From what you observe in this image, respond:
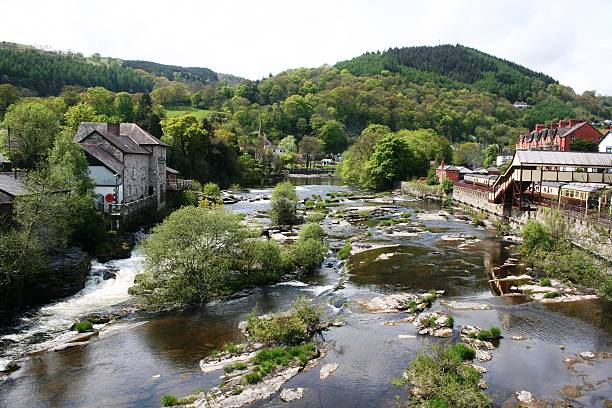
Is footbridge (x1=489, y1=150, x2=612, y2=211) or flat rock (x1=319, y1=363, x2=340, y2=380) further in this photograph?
footbridge (x1=489, y1=150, x2=612, y2=211)

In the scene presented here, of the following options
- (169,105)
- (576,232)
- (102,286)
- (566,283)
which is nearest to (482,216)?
(576,232)

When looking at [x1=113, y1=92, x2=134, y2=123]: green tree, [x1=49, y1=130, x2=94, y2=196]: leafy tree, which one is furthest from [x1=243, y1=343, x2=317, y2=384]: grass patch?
[x1=113, y1=92, x2=134, y2=123]: green tree

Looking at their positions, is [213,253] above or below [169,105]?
below

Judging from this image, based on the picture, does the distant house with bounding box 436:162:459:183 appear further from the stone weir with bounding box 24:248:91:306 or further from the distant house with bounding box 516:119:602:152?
the stone weir with bounding box 24:248:91:306

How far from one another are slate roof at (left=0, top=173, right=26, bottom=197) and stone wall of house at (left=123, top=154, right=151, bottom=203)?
34.4 ft

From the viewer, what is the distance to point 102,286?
101 feet

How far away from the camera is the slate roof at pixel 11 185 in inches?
1192

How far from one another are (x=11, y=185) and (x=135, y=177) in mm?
17004

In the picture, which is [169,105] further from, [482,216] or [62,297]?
[62,297]

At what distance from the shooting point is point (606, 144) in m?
74.3

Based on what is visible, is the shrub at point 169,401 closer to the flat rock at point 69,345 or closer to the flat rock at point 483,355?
the flat rock at point 69,345

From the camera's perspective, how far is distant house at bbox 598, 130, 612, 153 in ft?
240

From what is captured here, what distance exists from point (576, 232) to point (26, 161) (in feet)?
159

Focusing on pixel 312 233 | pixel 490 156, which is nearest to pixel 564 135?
pixel 490 156
